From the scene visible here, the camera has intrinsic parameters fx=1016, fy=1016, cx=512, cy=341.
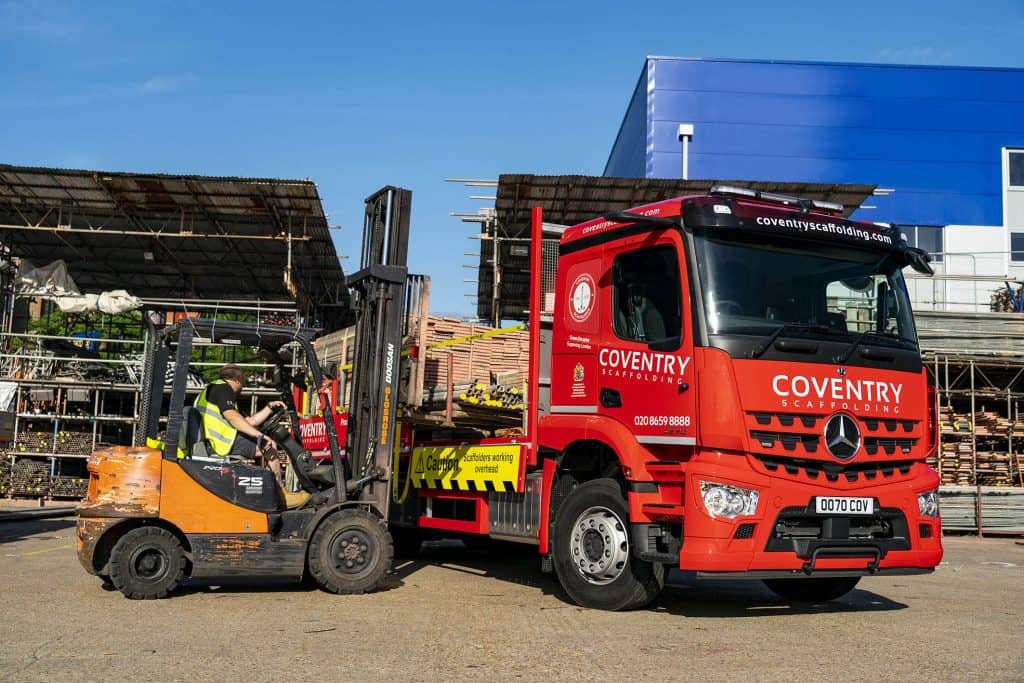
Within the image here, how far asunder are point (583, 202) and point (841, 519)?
48.8 ft

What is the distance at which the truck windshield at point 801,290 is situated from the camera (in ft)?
24.7

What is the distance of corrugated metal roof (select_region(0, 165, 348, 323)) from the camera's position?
21.8 meters

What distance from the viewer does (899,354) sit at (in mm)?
7914

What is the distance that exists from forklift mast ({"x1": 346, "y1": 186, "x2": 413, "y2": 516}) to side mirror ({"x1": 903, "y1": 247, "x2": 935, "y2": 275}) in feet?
15.1

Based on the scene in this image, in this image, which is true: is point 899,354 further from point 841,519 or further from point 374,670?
point 374,670

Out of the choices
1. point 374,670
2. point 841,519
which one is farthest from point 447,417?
point 374,670

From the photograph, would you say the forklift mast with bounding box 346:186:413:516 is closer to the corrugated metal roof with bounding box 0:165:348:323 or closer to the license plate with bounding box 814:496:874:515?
the license plate with bounding box 814:496:874:515

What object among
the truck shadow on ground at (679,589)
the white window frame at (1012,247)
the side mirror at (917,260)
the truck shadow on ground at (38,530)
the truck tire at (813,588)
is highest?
the white window frame at (1012,247)

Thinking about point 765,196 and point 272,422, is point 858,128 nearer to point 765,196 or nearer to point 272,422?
point 765,196

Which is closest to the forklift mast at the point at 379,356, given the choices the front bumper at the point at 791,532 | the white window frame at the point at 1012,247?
the front bumper at the point at 791,532

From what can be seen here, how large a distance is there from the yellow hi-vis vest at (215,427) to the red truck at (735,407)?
8.88ft

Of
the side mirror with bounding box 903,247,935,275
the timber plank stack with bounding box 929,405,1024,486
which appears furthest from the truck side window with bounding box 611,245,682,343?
the timber plank stack with bounding box 929,405,1024,486

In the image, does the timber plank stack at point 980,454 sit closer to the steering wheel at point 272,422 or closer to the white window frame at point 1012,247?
the white window frame at point 1012,247

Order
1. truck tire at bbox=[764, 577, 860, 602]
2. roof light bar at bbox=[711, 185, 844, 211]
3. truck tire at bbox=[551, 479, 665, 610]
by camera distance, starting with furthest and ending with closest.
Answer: truck tire at bbox=[764, 577, 860, 602], roof light bar at bbox=[711, 185, 844, 211], truck tire at bbox=[551, 479, 665, 610]
